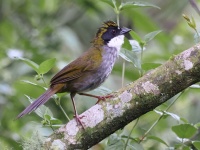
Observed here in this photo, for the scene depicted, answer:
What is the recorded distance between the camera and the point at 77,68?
13.6 feet

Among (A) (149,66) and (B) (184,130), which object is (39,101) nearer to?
(A) (149,66)

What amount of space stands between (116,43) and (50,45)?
2262mm

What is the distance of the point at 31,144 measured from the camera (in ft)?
11.1

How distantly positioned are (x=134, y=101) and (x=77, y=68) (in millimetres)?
963

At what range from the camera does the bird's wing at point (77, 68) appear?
4.07m

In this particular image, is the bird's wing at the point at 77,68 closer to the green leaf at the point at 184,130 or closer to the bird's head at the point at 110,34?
the bird's head at the point at 110,34

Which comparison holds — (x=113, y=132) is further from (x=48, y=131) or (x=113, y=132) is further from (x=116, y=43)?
(x=116, y=43)

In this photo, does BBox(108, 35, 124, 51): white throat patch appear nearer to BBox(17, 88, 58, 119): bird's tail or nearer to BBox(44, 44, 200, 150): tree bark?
BBox(17, 88, 58, 119): bird's tail

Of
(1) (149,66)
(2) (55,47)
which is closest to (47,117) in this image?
(1) (149,66)

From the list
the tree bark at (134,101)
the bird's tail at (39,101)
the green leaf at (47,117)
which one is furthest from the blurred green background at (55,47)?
the tree bark at (134,101)

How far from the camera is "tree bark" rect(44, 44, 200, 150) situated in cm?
322

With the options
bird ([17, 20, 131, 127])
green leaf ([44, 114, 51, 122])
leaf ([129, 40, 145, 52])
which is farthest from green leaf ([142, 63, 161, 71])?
green leaf ([44, 114, 51, 122])

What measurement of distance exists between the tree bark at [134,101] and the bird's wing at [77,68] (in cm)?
77

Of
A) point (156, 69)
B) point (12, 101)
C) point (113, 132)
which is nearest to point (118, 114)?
point (113, 132)
